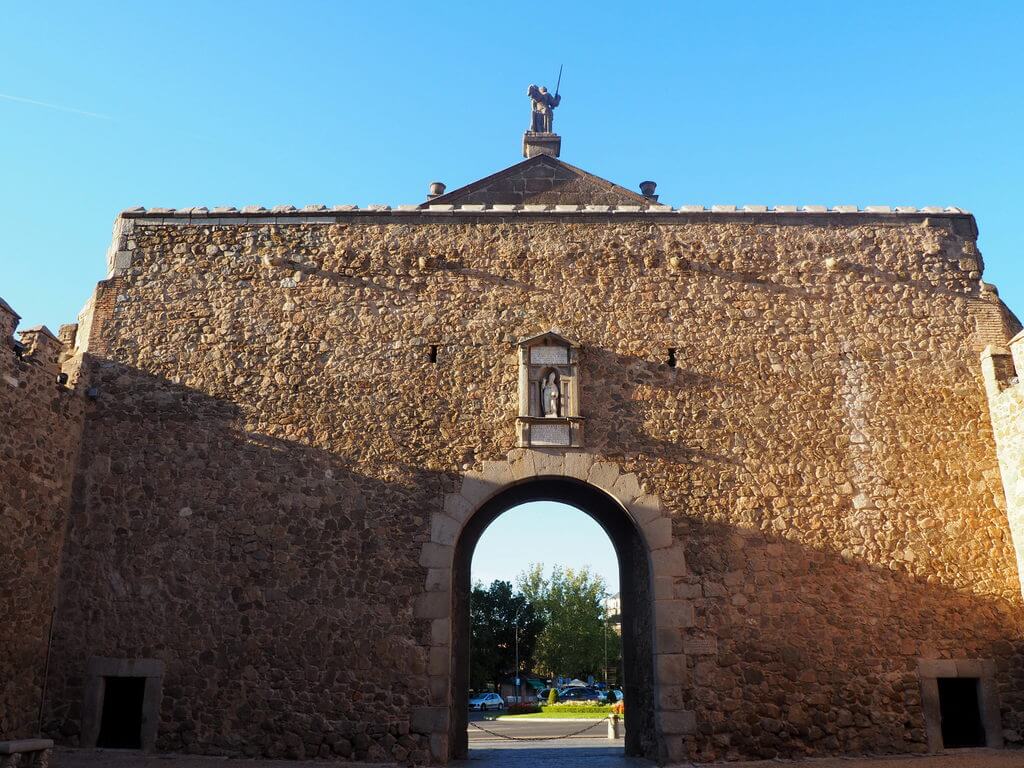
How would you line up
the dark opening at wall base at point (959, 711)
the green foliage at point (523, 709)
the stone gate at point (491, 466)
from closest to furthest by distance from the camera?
1. the stone gate at point (491, 466)
2. the dark opening at wall base at point (959, 711)
3. the green foliage at point (523, 709)

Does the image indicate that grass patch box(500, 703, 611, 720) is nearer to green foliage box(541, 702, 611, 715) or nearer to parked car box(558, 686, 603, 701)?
green foliage box(541, 702, 611, 715)

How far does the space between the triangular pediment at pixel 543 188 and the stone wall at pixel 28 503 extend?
7246mm

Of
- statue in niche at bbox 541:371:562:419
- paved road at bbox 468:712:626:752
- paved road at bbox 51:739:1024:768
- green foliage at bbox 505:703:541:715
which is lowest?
green foliage at bbox 505:703:541:715

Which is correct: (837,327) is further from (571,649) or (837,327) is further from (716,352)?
(571,649)

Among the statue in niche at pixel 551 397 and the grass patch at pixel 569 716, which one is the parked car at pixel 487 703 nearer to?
the grass patch at pixel 569 716

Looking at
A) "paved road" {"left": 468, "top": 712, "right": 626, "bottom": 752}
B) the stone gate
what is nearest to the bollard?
"paved road" {"left": 468, "top": 712, "right": 626, "bottom": 752}

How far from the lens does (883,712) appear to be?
9.30m

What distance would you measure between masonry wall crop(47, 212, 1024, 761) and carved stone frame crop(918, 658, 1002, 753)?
88 millimetres

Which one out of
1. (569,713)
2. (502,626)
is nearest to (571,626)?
(502,626)

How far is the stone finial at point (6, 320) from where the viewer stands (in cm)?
926

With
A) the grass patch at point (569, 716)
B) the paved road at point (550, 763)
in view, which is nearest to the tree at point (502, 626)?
the grass patch at point (569, 716)

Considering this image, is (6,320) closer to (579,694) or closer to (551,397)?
(551,397)

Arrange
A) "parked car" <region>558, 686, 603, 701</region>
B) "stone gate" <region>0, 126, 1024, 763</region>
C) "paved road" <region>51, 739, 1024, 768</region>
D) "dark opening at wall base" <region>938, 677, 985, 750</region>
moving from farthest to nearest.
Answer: "parked car" <region>558, 686, 603, 701</region> → "dark opening at wall base" <region>938, 677, 985, 750</region> → "stone gate" <region>0, 126, 1024, 763</region> → "paved road" <region>51, 739, 1024, 768</region>

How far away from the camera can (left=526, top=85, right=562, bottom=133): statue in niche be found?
17.2 m
